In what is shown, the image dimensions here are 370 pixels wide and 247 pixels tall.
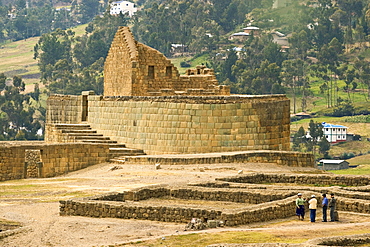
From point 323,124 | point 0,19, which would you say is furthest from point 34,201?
point 0,19

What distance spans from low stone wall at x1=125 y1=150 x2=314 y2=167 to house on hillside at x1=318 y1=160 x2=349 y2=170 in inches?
1904

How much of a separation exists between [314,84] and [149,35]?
31.0 m

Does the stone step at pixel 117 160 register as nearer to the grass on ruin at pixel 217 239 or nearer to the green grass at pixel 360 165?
the grass on ruin at pixel 217 239

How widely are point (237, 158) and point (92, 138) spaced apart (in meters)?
8.20

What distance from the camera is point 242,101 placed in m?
43.6

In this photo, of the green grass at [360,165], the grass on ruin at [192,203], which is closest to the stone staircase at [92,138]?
the grass on ruin at [192,203]

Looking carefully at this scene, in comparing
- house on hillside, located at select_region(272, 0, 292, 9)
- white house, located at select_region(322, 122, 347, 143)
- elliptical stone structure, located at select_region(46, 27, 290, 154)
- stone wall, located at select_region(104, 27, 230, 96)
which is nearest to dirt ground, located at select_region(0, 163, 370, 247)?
elliptical stone structure, located at select_region(46, 27, 290, 154)

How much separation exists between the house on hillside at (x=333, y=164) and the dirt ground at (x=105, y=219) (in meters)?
50.3

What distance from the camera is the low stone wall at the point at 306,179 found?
1414 inches

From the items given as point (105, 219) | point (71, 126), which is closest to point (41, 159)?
point (71, 126)

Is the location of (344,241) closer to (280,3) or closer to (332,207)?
(332,207)

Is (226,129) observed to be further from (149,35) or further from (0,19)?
(0,19)

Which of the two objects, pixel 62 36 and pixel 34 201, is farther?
pixel 62 36

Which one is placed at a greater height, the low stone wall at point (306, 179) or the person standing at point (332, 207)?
the low stone wall at point (306, 179)
